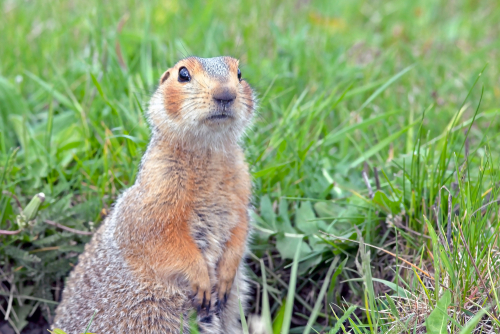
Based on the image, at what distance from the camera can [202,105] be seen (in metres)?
3.09

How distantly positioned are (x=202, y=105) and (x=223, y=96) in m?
0.14

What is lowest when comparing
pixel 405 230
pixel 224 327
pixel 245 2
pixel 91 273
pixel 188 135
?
pixel 224 327

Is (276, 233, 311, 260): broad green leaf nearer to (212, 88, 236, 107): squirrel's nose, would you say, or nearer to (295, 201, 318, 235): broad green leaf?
(295, 201, 318, 235): broad green leaf

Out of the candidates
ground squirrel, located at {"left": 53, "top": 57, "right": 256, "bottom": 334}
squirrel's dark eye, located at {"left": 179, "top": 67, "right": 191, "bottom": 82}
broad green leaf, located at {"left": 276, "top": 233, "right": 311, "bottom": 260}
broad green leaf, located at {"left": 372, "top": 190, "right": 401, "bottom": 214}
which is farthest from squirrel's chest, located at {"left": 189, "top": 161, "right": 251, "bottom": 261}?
broad green leaf, located at {"left": 372, "top": 190, "right": 401, "bottom": 214}

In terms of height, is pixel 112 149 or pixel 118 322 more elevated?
pixel 112 149

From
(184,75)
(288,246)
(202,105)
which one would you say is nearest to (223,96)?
(202,105)

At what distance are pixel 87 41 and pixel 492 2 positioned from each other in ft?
17.3

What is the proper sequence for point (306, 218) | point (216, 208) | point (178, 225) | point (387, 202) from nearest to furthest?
1. point (178, 225)
2. point (216, 208)
3. point (387, 202)
4. point (306, 218)

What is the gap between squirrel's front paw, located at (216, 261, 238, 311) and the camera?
11.2 feet

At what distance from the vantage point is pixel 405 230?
3.55 metres

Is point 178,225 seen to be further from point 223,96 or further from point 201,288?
point 223,96

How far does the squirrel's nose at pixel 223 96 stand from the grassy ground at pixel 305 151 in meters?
0.95

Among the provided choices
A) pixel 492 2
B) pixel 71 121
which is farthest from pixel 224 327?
pixel 492 2

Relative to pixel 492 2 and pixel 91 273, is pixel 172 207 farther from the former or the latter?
pixel 492 2
